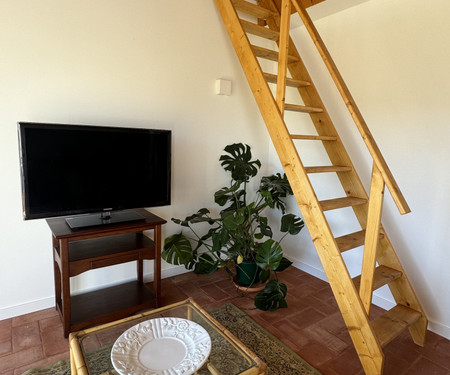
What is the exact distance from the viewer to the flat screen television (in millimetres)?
1929

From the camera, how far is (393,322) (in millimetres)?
1956

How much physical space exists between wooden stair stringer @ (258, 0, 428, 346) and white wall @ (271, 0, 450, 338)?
217 mm

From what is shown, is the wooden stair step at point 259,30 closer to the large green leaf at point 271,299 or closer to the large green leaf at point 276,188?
the large green leaf at point 276,188

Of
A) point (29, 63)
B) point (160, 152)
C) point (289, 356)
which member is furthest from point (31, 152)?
point (289, 356)

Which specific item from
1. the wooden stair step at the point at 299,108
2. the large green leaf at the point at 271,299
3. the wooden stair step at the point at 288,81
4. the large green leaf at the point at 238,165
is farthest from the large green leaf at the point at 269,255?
the wooden stair step at the point at 288,81

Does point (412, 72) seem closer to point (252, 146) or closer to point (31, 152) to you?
point (252, 146)

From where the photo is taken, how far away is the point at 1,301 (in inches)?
85.6

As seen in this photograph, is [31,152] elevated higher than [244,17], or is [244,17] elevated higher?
[244,17]

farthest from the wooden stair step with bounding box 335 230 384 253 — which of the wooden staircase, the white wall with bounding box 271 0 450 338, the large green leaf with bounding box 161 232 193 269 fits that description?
the large green leaf with bounding box 161 232 193 269

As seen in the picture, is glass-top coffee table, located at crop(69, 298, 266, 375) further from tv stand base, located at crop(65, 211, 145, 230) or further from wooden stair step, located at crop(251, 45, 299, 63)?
wooden stair step, located at crop(251, 45, 299, 63)

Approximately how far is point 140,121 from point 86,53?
0.61 metres

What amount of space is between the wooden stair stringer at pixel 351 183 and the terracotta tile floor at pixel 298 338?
0.20 meters

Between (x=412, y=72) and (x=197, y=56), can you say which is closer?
(x=412, y=72)

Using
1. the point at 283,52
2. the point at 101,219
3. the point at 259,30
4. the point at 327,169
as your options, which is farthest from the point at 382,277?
the point at 259,30
